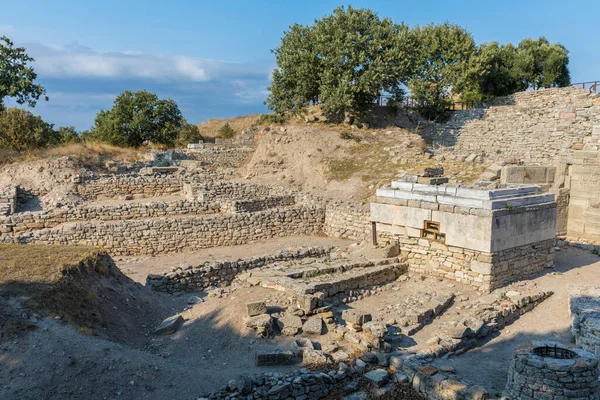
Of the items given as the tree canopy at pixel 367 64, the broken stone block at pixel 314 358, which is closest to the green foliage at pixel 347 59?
the tree canopy at pixel 367 64

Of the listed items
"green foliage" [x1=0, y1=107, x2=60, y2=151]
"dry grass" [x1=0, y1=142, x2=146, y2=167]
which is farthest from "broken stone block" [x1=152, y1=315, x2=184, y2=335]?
"green foliage" [x1=0, y1=107, x2=60, y2=151]

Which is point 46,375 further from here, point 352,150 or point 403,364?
point 352,150

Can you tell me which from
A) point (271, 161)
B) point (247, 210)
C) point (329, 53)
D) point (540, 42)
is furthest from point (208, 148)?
point (540, 42)

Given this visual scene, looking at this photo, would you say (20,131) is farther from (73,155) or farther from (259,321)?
(259,321)

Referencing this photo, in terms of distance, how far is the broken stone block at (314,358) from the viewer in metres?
7.78

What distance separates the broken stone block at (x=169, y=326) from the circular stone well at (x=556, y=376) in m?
6.32

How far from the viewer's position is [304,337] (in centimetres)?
881

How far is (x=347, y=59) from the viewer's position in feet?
89.0

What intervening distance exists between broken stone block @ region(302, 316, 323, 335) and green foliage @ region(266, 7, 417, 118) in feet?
63.3

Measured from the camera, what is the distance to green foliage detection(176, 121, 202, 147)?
3645 centimetres

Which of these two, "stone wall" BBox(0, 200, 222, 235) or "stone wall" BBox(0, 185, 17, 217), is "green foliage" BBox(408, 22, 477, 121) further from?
"stone wall" BBox(0, 185, 17, 217)

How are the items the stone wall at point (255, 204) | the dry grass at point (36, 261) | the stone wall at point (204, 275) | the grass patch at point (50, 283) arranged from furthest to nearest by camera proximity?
the stone wall at point (255, 204) → the stone wall at point (204, 275) → the dry grass at point (36, 261) → the grass patch at point (50, 283)

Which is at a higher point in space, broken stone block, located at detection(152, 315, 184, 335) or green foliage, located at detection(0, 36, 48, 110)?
green foliage, located at detection(0, 36, 48, 110)

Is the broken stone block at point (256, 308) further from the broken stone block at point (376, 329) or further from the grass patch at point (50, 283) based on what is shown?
the grass patch at point (50, 283)
